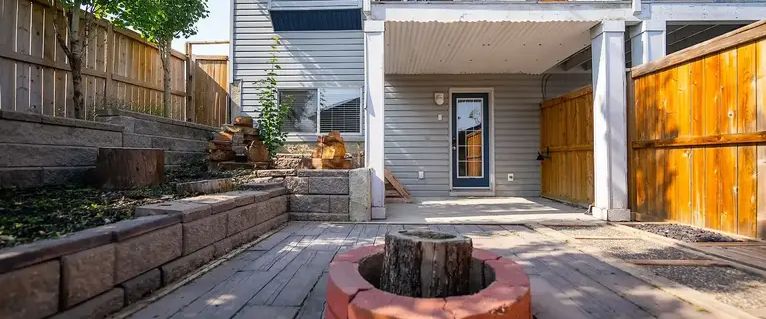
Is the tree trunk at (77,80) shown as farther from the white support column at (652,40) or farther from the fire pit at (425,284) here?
the white support column at (652,40)

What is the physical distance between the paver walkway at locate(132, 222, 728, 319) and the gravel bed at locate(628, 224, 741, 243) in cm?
120

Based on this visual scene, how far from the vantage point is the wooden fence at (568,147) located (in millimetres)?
A: 5598

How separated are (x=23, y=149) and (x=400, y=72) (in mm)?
5723

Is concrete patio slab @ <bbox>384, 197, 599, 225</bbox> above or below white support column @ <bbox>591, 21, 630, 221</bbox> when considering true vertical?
below

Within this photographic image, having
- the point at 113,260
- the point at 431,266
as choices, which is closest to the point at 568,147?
the point at 431,266

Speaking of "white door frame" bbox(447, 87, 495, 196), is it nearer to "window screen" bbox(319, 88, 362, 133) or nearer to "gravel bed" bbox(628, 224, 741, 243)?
"window screen" bbox(319, 88, 362, 133)

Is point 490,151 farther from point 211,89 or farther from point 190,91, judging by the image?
point 190,91

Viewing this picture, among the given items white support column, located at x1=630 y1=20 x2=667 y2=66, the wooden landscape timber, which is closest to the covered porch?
white support column, located at x1=630 y1=20 x2=667 y2=66

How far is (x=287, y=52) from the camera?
23.1 feet

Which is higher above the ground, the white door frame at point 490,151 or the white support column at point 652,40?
the white support column at point 652,40

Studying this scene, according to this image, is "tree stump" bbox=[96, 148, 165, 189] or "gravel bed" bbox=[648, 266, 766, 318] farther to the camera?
"tree stump" bbox=[96, 148, 165, 189]

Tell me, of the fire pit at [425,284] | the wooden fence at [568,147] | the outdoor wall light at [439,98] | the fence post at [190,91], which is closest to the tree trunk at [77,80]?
the fence post at [190,91]

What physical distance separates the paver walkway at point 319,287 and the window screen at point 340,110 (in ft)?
12.7

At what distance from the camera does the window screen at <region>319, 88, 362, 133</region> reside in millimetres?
7082
